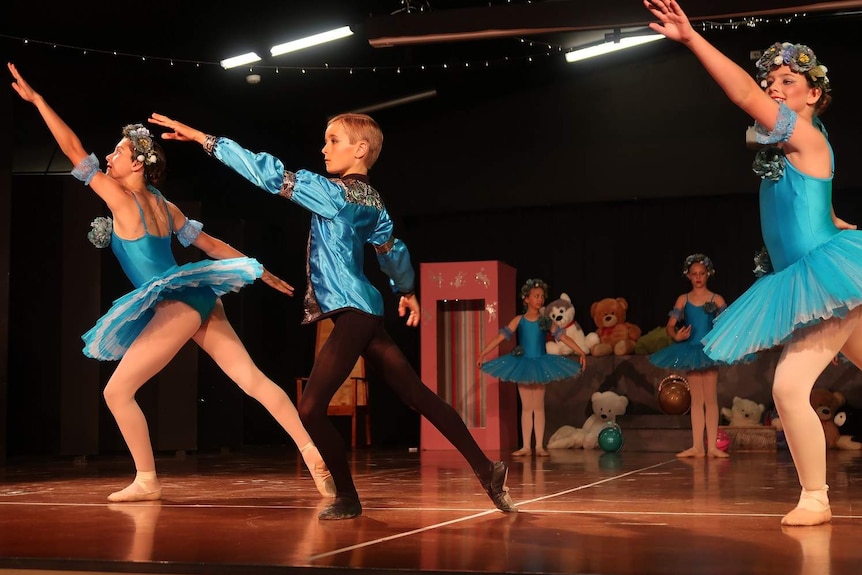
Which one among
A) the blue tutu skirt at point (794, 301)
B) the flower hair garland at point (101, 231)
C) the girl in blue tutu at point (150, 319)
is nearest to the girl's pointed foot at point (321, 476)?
the girl in blue tutu at point (150, 319)

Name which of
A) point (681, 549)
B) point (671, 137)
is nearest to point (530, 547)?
point (681, 549)

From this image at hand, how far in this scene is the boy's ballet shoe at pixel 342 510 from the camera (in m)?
3.46

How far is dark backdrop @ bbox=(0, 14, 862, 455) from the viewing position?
968 cm

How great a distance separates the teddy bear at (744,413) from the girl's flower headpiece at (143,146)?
673 centimetres

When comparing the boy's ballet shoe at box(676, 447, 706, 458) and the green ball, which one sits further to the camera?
the green ball

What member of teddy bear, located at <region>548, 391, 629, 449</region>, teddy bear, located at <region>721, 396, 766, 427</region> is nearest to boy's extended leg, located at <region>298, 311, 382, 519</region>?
teddy bear, located at <region>548, 391, 629, 449</region>

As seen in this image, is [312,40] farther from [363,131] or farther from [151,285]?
[363,131]

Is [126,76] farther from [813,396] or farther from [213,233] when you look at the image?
[813,396]

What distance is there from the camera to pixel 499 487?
354cm

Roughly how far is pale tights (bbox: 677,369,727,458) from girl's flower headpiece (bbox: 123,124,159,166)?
5036mm

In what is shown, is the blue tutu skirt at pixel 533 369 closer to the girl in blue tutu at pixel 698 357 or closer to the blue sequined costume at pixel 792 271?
the girl in blue tutu at pixel 698 357

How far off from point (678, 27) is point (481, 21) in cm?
470

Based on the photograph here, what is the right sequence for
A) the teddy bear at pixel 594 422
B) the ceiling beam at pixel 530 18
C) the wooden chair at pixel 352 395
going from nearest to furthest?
the ceiling beam at pixel 530 18, the teddy bear at pixel 594 422, the wooden chair at pixel 352 395

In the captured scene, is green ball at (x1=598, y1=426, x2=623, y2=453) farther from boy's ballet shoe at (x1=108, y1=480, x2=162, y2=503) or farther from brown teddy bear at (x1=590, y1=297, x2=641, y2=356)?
boy's ballet shoe at (x1=108, y1=480, x2=162, y2=503)
